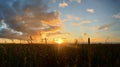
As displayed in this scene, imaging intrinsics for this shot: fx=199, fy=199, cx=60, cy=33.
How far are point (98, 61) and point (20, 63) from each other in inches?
156

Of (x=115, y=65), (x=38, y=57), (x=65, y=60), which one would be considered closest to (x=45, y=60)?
(x=38, y=57)

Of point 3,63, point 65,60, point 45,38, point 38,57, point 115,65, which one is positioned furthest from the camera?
point 45,38

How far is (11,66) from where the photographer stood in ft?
31.3

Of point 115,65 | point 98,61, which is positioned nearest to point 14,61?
point 98,61

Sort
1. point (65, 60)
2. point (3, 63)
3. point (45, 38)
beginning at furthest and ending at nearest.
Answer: point (45, 38) < point (65, 60) < point (3, 63)

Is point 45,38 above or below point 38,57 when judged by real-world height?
above

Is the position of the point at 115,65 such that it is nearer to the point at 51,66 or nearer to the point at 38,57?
the point at 51,66

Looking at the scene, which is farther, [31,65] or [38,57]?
[38,57]

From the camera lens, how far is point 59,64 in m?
9.55

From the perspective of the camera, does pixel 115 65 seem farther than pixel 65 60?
No

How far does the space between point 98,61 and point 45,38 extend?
5.20 meters

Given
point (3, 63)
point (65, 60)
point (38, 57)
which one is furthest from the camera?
point (38, 57)

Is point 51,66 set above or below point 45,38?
below

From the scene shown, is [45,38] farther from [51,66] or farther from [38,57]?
[51,66]
